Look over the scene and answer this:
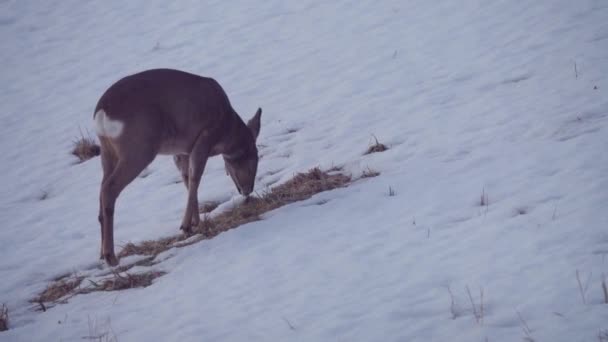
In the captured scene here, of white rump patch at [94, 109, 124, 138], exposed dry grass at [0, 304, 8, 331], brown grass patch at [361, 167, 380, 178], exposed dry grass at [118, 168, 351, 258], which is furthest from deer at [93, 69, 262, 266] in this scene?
brown grass patch at [361, 167, 380, 178]

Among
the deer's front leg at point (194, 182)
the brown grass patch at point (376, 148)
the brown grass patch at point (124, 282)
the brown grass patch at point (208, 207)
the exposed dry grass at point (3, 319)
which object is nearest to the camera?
the exposed dry grass at point (3, 319)

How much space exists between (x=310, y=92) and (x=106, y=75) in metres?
5.41

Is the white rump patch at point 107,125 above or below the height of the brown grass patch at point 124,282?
above

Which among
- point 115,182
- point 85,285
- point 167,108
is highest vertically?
point 167,108

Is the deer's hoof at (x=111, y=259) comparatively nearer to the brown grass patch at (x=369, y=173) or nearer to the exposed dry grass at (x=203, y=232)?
the exposed dry grass at (x=203, y=232)

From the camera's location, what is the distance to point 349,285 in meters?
4.84

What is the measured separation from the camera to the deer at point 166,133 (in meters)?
6.82

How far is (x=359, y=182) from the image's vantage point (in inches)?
297

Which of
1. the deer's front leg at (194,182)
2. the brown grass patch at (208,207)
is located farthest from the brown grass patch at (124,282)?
the brown grass patch at (208,207)

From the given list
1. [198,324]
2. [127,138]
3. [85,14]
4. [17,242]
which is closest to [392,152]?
[127,138]

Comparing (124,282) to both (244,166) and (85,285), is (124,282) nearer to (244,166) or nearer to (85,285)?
(85,285)

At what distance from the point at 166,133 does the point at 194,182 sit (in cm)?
68

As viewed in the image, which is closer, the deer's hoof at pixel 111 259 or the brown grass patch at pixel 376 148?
the deer's hoof at pixel 111 259

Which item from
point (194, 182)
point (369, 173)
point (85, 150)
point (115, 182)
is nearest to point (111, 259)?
point (115, 182)
